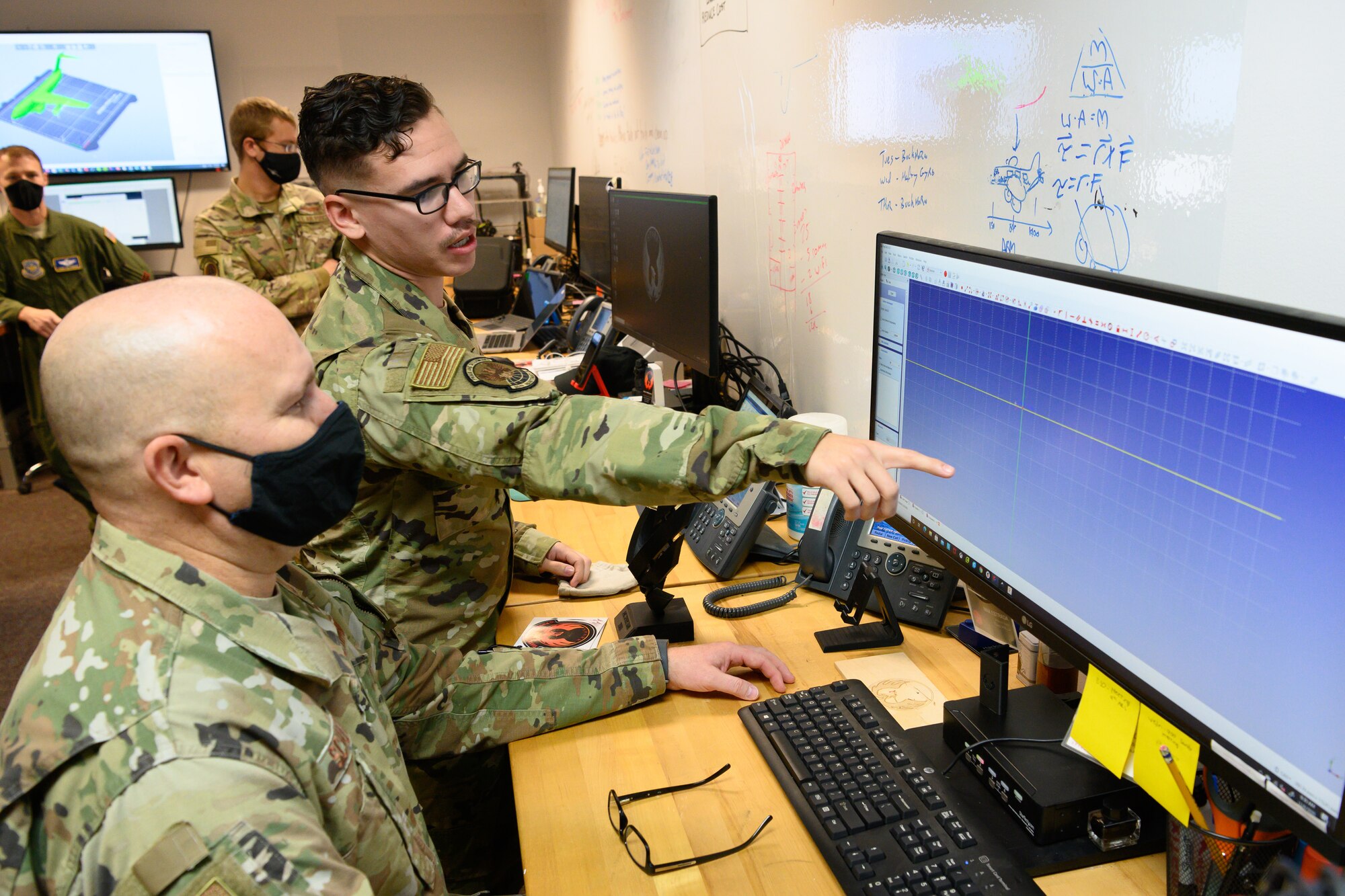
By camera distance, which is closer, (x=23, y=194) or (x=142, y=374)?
(x=142, y=374)

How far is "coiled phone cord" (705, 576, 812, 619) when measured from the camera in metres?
1.40

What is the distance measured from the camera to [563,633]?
Result: 140 centimetres

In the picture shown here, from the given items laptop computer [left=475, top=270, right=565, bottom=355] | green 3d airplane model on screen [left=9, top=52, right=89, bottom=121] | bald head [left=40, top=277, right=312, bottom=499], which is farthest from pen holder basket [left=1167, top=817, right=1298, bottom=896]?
green 3d airplane model on screen [left=9, top=52, right=89, bottom=121]

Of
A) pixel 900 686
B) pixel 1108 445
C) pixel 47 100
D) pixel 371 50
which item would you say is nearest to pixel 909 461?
pixel 1108 445

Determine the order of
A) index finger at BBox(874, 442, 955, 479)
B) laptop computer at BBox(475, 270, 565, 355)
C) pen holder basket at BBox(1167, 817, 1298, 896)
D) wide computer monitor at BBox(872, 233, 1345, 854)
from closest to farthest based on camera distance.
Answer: wide computer monitor at BBox(872, 233, 1345, 854) → pen holder basket at BBox(1167, 817, 1298, 896) → index finger at BBox(874, 442, 955, 479) → laptop computer at BBox(475, 270, 565, 355)

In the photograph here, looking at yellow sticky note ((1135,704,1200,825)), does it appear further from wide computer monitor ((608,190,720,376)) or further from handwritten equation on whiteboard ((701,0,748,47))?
handwritten equation on whiteboard ((701,0,748,47))

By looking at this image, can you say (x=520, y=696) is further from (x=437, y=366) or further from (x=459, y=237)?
(x=459, y=237)

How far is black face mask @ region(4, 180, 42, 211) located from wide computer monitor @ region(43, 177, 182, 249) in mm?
1264

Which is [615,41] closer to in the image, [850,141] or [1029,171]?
[850,141]

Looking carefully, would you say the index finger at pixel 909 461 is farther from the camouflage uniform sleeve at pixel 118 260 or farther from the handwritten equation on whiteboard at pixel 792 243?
the camouflage uniform sleeve at pixel 118 260

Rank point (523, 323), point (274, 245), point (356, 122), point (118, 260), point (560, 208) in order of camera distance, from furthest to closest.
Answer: point (118, 260), point (560, 208), point (523, 323), point (274, 245), point (356, 122)

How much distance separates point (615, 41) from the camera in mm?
3756

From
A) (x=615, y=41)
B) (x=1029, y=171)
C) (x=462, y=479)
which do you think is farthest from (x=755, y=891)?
(x=615, y=41)

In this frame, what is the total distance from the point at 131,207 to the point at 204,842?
5892 millimetres
